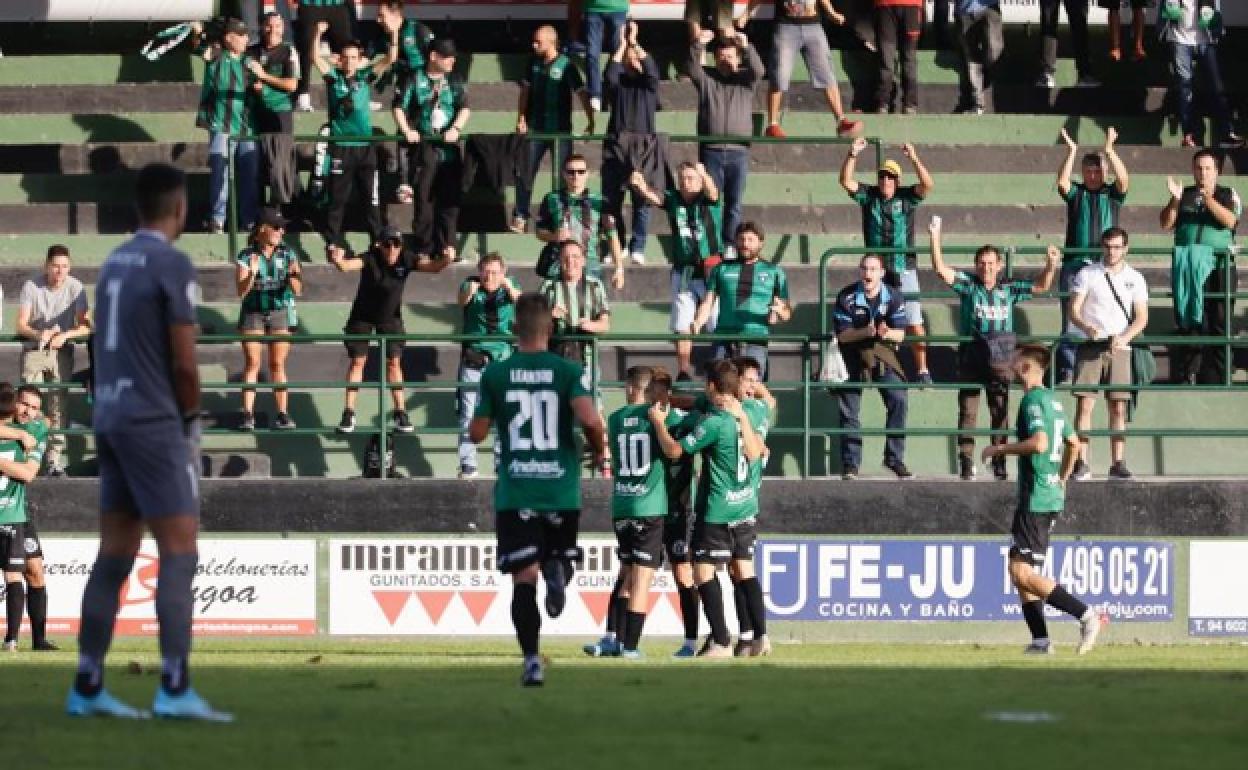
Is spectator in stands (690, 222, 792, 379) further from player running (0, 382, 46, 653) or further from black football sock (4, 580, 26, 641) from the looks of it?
black football sock (4, 580, 26, 641)

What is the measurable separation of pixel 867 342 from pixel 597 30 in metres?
6.04

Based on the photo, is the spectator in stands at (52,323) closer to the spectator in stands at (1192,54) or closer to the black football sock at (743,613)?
the black football sock at (743,613)

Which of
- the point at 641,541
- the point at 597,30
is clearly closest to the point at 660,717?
the point at 641,541

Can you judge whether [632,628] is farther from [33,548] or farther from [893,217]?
[893,217]

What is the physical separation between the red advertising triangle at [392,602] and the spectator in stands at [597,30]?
6.79m

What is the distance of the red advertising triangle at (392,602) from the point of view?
63.2 ft

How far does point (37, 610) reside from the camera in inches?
702

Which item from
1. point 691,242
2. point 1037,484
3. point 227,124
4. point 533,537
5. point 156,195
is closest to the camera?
point 156,195

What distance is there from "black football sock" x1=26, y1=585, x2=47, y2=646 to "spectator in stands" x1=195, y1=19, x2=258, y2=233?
6.00 m

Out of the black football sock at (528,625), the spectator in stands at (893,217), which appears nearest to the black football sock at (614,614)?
the black football sock at (528,625)

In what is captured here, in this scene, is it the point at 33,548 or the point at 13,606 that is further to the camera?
the point at 33,548

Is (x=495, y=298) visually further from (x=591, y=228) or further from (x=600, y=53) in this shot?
(x=600, y=53)

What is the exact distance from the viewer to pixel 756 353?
20.0 meters

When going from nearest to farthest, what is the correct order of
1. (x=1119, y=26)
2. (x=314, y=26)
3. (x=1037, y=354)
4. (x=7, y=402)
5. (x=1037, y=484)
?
(x=1037, y=354), (x=1037, y=484), (x=7, y=402), (x=314, y=26), (x=1119, y=26)
